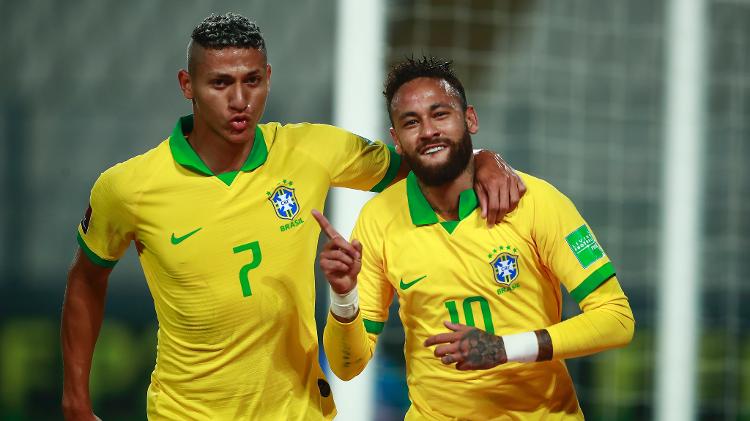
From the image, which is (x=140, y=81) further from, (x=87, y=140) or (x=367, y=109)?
(x=367, y=109)

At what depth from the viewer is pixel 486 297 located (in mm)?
2662

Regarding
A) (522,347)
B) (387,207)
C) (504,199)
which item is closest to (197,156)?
(387,207)

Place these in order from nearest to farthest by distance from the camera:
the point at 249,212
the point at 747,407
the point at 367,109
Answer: the point at 249,212 < the point at 367,109 < the point at 747,407

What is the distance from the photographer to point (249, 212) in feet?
8.45

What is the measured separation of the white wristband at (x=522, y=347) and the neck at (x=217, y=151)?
2.49ft

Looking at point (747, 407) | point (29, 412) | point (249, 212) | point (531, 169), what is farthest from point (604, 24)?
point (249, 212)

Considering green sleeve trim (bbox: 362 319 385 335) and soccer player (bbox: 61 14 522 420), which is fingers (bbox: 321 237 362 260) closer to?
soccer player (bbox: 61 14 522 420)

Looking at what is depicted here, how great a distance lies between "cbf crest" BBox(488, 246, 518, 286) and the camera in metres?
2.66

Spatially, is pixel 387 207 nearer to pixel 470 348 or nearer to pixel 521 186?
pixel 521 186

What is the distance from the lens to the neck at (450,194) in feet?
9.04

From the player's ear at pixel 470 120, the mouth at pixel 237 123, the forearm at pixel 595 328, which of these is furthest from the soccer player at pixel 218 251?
A: the forearm at pixel 595 328

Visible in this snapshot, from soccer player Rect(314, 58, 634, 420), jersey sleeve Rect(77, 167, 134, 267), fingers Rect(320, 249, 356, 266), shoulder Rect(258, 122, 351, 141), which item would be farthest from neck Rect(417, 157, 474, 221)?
jersey sleeve Rect(77, 167, 134, 267)

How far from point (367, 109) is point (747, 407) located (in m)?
3.15

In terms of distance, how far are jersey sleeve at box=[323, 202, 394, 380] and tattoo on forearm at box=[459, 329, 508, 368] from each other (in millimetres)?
305
